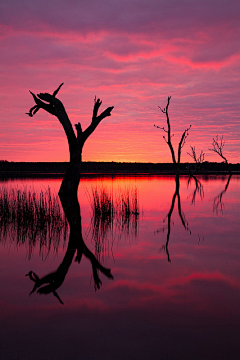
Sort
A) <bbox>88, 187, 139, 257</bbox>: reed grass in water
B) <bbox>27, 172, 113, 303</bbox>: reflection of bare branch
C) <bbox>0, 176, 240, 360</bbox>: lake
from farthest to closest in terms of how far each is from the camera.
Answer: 1. <bbox>88, 187, 139, 257</bbox>: reed grass in water
2. <bbox>27, 172, 113, 303</bbox>: reflection of bare branch
3. <bbox>0, 176, 240, 360</bbox>: lake

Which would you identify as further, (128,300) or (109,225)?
(109,225)

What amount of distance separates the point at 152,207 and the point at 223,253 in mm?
8132

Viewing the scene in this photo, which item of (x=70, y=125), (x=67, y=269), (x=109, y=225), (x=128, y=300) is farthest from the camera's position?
(x=70, y=125)

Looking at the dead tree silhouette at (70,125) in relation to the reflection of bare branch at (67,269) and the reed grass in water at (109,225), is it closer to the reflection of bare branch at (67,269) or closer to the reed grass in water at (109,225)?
the reed grass in water at (109,225)

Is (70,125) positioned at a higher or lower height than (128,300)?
higher

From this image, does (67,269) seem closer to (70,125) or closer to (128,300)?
(128,300)

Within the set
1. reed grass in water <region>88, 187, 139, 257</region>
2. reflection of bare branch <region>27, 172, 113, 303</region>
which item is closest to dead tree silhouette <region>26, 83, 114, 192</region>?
reed grass in water <region>88, 187, 139, 257</region>

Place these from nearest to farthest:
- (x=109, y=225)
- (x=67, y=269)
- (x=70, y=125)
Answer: (x=67, y=269)
(x=109, y=225)
(x=70, y=125)

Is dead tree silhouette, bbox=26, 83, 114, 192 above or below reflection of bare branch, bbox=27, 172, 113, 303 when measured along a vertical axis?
above

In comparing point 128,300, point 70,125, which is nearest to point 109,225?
point 128,300

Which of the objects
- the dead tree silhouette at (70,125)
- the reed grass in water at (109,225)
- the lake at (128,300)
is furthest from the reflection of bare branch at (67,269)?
the dead tree silhouette at (70,125)

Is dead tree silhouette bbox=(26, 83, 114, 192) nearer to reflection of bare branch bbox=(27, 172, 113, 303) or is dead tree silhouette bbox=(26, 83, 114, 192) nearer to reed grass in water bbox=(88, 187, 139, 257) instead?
reed grass in water bbox=(88, 187, 139, 257)

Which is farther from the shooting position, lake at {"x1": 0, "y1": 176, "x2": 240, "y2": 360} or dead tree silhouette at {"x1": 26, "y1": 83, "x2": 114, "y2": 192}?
dead tree silhouette at {"x1": 26, "y1": 83, "x2": 114, "y2": 192}

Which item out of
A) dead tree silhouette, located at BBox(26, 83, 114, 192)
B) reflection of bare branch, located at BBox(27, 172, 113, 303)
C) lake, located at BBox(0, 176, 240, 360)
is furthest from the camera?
dead tree silhouette, located at BBox(26, 83, 114, 192)
